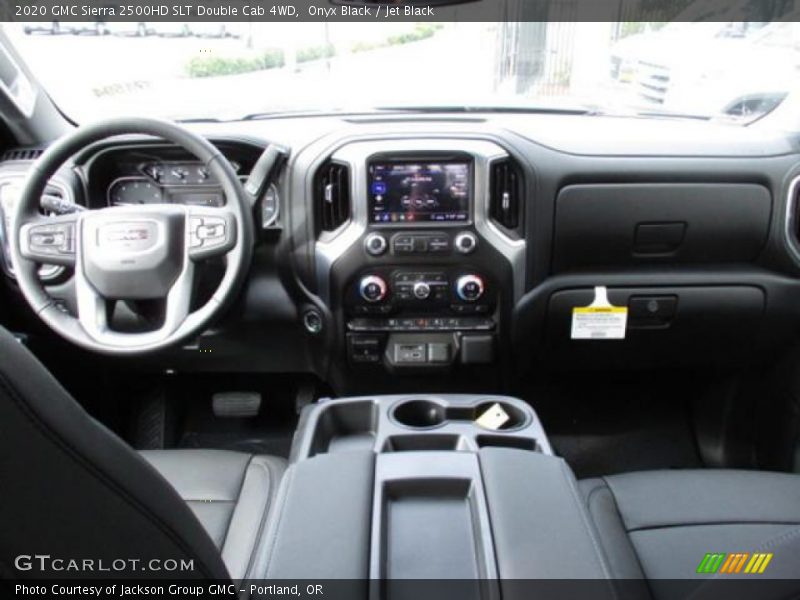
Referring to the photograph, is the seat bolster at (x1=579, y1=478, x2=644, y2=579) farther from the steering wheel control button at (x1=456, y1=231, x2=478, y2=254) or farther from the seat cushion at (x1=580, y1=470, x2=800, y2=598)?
the steering wheel control button at (x1=456, y1=231, x2=478, y2=254)

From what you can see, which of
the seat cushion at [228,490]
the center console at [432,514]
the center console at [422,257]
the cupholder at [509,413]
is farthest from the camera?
the center console at [422,257]

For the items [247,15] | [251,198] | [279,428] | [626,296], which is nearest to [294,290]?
[251,198]

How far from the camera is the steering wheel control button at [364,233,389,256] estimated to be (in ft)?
6.32

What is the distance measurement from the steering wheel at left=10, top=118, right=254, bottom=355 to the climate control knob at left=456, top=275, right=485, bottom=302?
25.0 inches

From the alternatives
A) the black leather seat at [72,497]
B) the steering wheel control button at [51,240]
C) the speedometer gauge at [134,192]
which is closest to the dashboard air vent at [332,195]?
the speedometer gauge at [134,192]

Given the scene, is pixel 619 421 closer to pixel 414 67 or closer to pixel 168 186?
pixel 414 67

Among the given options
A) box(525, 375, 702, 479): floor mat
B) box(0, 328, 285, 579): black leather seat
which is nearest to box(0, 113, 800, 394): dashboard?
box(525, 375, 702, 479): floor mat

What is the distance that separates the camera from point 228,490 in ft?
4.85

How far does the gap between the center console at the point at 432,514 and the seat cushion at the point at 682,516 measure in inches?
8.1

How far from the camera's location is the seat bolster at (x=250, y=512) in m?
1.25

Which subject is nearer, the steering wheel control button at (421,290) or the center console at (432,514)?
the center console at (432,514)

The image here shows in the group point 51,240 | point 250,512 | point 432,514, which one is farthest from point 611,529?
point 51,240

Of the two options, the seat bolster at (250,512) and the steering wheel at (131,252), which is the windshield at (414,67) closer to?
the steering wheel at (131,252)

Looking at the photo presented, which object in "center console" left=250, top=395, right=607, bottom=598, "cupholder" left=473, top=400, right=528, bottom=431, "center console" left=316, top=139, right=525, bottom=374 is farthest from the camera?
"center console" left=316, top=139, right=525, bottom=374
